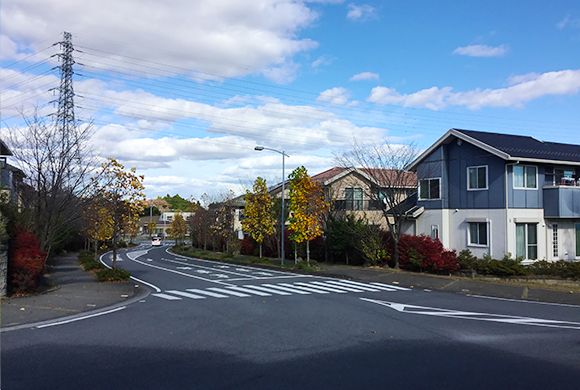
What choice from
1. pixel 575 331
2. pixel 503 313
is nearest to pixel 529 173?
pixel 503 313

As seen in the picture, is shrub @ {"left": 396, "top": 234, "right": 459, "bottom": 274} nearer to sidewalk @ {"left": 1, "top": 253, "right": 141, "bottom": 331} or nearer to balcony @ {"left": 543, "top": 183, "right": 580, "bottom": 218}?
balcony @ {"left": 543, "top": 183, "right": 580, "bottom": 218}

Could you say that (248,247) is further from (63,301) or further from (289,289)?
(63,301)

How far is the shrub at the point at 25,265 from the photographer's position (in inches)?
535

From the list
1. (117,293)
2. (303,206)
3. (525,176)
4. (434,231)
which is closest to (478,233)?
(434,231)

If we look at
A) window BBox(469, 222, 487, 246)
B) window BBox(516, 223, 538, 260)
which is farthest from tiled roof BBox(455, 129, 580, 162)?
window BBox(469, 222, 487, 246)

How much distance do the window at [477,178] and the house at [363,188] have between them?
3346mm

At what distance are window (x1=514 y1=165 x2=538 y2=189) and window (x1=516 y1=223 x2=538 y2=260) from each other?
1967mm

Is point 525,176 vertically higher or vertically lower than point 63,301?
higher

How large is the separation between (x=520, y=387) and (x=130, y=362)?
20.2 ft

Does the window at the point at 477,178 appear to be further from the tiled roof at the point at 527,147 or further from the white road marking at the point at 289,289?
the white road marking at the point at 289,289

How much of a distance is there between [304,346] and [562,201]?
61.8 ft

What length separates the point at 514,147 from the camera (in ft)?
73.9

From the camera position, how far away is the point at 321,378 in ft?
21.5

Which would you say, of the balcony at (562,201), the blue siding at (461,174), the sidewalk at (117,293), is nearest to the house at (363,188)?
the blue siding at (461,174)
